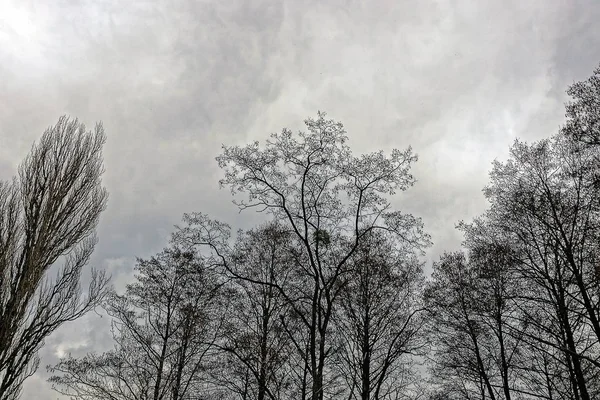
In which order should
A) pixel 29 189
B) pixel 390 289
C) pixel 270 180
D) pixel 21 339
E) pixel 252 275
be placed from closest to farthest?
1. pixel 21 339
2. pixel 29 189
3. pixel 270 180
4. pixel 390 289
5. pixel 252 275

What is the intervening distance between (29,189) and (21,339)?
425cm

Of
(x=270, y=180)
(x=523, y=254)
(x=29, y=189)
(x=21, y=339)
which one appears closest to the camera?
(x=21, y=339)

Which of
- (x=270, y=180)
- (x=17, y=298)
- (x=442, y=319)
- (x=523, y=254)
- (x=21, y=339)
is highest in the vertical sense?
(x=270, y=180)

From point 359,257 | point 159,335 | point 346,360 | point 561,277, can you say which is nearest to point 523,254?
point 561,277

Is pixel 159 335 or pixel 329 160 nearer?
pixel 329 160

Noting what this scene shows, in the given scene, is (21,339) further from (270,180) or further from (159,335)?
(270,180)

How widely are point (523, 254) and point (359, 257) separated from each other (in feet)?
19.2

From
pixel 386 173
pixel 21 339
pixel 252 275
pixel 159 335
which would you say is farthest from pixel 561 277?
pixel 21 339

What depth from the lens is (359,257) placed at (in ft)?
52.5

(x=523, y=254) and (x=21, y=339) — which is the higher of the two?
(x=523, y=254)

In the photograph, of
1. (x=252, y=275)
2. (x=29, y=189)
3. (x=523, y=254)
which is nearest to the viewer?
(x=29, y=189)

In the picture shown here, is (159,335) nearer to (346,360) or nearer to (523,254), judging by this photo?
(346,360)

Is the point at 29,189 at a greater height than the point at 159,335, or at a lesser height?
greater

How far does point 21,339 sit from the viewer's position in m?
10.2
